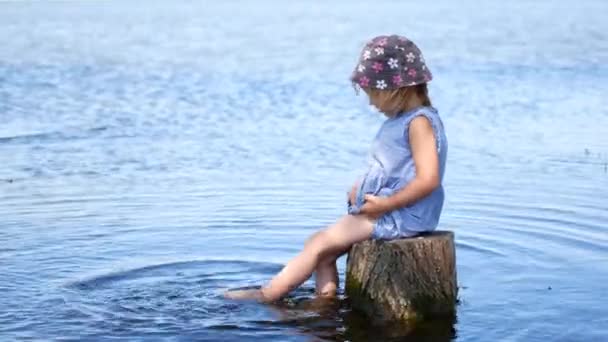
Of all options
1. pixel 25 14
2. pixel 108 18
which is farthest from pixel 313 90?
pixel 25 14

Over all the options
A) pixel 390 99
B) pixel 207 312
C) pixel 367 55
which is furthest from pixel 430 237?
pixel 207 312

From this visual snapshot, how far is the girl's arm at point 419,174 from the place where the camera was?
705 cm

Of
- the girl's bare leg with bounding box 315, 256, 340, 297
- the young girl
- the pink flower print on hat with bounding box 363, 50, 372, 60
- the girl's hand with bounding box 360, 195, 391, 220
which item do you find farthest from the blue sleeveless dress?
the girl's bare leg with bounding box 315, 256, 340, 297

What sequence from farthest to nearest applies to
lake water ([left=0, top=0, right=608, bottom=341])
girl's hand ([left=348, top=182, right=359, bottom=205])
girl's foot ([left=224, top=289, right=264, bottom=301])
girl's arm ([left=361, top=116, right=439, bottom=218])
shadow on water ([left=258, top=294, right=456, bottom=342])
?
girl's foot ([left=224, top=289, right=264, bottom=301]), lake water ([left=0, top=0, right=608, bottom=341]), girl's hand ([left=348, top=182, right=359, bottom=205]), shadow on water ([left=258, top=294, right=456, bottom=342]), girl's arm ([left=361, top=116, right=439, bottom=218])

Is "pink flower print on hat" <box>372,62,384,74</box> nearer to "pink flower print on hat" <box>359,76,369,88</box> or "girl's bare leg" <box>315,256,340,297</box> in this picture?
Answer: "pink flower print on hat" <box>359,76,369,88</box>

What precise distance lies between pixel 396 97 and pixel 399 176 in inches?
17.5

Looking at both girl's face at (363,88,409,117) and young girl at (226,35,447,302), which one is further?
girl's face at (363,88,409,117)

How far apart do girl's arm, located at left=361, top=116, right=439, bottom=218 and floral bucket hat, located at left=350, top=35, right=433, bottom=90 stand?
9.2 inches

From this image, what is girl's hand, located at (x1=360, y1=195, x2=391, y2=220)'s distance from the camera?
709 cm

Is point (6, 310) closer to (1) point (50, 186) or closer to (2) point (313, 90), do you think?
(1) point (50, 186)

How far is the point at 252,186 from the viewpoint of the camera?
38.5 feet

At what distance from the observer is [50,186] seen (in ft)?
38.8

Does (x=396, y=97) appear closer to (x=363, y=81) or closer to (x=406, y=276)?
(x=363, y=81)

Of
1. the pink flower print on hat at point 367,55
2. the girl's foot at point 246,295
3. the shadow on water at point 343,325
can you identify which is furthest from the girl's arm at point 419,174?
the girl's foot at point 246,295
